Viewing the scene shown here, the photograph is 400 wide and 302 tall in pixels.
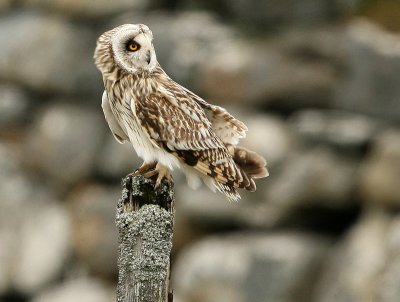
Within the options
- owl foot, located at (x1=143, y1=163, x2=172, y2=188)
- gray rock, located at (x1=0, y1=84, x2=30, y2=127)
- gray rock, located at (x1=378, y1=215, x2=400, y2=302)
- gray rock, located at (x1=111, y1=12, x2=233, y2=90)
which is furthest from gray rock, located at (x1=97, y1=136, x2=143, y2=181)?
owl foot, located at (x1=143, y1=163, x2=172, y2=188)

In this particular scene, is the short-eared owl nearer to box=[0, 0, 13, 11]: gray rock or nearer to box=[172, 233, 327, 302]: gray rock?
box=[172, 233, 327, 302]: gray rock

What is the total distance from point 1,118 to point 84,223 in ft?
6.48

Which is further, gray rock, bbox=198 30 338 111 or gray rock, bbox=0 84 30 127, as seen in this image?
gray rock, bbox=0 84 30 127

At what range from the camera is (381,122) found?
10008 millimetres

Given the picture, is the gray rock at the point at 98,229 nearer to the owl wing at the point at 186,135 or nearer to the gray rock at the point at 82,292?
the gray rock at the point at 82,292

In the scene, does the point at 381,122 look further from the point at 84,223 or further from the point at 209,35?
the point at 84,223

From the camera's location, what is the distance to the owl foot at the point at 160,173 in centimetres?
440

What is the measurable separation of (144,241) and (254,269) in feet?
21.4

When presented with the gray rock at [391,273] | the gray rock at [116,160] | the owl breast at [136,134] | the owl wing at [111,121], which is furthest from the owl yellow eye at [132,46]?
the gray rock at [116,160]

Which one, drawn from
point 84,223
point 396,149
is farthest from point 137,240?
point 84,223

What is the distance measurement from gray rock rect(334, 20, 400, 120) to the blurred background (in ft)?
0.05

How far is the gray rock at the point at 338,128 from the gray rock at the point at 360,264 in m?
0.75

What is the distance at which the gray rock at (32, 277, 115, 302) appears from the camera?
12.3 meters

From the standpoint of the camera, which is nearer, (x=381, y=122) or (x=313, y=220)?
(x=381, y=122)
